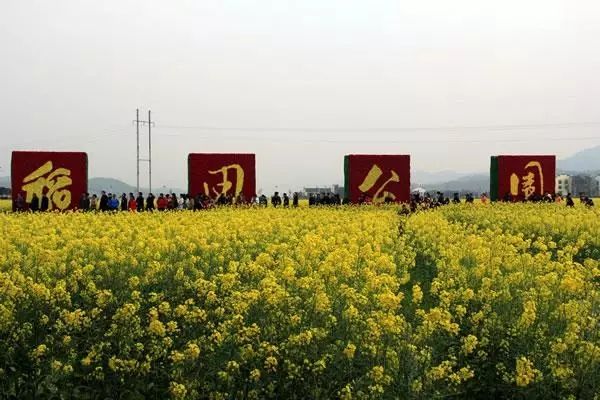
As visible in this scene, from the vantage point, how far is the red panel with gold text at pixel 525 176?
44.7 m

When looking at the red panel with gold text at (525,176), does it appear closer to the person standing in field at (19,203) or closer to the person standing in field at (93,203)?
the person standing in field at (93,203)

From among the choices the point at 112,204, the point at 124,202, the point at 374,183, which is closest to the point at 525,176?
the point at 374,183

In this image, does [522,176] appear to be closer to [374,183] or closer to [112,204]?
[374,183]

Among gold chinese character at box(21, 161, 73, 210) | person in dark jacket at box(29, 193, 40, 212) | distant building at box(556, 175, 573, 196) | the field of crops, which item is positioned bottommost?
the field of crops

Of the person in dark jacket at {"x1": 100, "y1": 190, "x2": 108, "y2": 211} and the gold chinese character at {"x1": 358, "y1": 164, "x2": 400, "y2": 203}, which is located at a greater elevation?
the gold chinese character at {"x1": 358, "y1": 164, "x2": 400, "y2": 203}

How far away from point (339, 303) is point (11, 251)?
543 cm

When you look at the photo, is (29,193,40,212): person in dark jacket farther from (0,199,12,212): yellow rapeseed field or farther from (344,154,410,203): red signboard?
(344,154,410,203): red signboard

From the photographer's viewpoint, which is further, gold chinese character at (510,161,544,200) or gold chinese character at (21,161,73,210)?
gold chinese character at (510,161,544,200)

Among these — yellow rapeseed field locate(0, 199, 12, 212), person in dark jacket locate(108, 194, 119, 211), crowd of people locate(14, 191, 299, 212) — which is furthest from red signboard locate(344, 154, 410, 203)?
yellow rapeseed field locate(0, 199, 12, 212)

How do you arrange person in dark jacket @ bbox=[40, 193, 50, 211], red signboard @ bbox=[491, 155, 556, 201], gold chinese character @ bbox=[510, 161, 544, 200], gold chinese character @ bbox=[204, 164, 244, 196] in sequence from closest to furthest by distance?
1. person in dark jacket @ bbox=[40, 193, 50, 211]
2. gold chinese character @ bbox=[204, 164, 244, 196]
3. red signboard @ bbox=[491, 155, 556, 201]
4. gold chinese character @ bbox=[510, 161, 544, 200]

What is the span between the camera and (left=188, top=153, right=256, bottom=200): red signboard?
37906 millimetres

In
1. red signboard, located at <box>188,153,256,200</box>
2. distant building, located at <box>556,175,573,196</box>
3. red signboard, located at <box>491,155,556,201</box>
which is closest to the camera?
red signboard, located at <box>188,153,256,200</box>

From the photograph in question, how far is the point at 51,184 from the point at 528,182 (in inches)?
1129

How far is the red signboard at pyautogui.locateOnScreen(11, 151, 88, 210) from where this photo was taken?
34000mm
